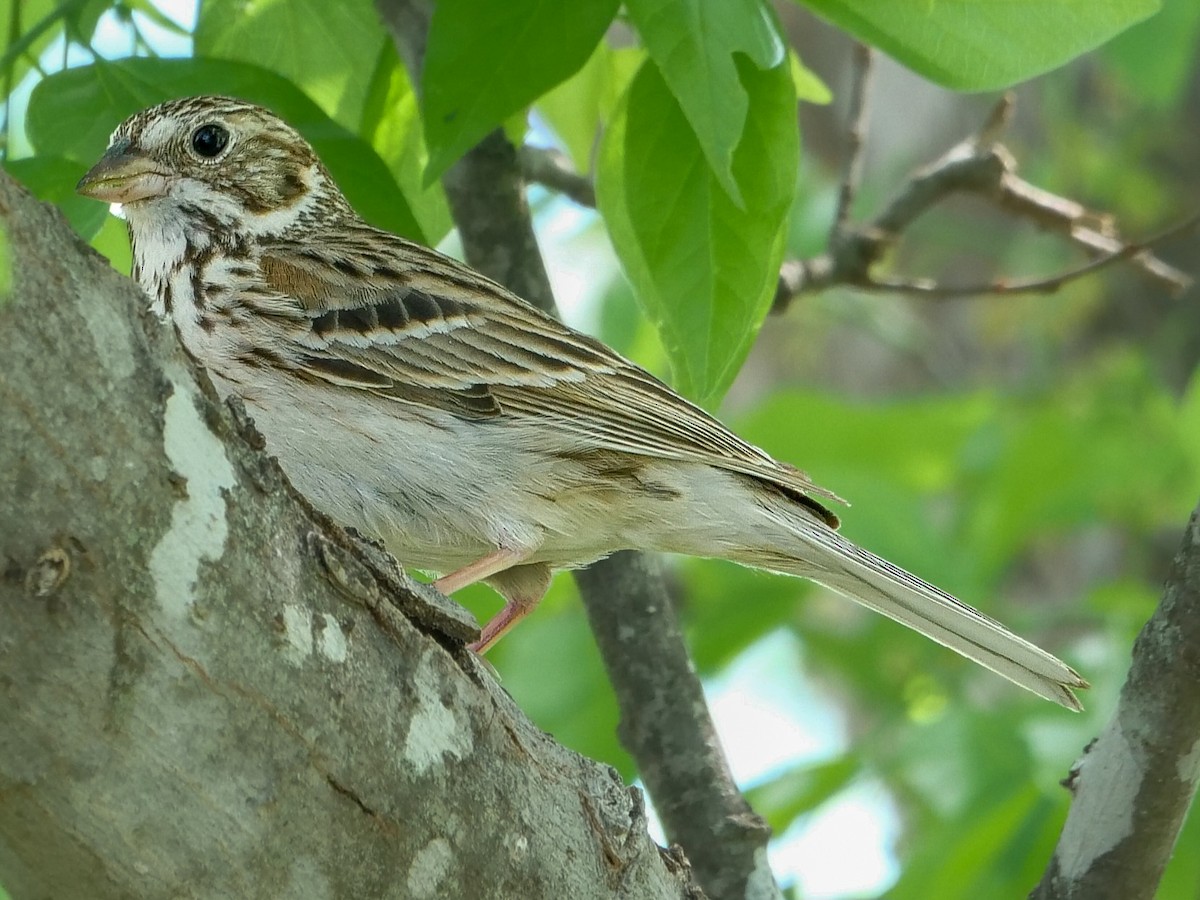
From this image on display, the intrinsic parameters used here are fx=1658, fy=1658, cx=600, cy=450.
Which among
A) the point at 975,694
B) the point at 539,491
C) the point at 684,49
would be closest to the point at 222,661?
the point at 684,49

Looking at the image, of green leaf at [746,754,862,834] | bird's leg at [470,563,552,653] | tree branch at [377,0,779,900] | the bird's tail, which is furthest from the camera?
green leaf at [746,754,862,834]

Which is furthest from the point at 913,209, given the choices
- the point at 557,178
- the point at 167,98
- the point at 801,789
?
the point at 167,98

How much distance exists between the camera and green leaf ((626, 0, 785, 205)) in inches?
118

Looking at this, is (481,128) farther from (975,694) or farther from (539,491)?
(975,694)

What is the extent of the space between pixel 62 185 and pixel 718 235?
135 cm

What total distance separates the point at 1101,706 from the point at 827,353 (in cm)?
731

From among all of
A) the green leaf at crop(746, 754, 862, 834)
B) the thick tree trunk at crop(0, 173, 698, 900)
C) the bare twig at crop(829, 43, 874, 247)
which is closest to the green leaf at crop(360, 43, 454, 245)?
the bare twig at crop(829, 43, 874, 247)

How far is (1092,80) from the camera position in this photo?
428 inches

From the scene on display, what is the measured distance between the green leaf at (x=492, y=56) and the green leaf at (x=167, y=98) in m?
0.27

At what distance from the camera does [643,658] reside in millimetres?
4383

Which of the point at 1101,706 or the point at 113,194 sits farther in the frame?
the point at 1101,706

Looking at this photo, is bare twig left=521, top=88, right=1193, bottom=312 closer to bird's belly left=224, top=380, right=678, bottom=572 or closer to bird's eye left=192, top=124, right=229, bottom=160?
bird's eye left=192, top=124, right=229, bottom=160

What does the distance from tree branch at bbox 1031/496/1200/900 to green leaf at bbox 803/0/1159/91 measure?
0.97m

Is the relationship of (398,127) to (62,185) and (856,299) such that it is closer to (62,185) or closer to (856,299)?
(62,185)
